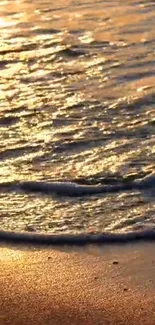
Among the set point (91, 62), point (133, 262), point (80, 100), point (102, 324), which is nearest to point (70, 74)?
point (91, 62)

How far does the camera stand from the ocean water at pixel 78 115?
5195 millimetres

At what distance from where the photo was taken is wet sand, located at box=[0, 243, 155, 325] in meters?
3.96

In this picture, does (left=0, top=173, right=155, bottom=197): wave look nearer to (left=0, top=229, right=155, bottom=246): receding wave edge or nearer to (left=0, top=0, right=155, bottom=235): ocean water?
(left=0, top=0, right=155, bottom=235): ocean water

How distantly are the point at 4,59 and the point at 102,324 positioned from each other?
6.63 m

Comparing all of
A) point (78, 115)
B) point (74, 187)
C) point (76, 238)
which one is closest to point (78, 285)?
point (76, 238)

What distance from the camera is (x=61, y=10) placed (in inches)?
523

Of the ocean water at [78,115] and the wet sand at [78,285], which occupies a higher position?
the wet sand at [78,285]

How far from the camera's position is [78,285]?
4.25m

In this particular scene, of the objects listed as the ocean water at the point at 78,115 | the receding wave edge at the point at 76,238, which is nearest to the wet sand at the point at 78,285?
the receding wave edge at the point at 76,238

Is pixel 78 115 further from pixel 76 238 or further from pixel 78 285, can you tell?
pixel 78 285

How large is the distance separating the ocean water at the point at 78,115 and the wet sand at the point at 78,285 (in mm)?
311

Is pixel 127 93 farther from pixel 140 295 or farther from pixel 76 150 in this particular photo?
pixel 140 295

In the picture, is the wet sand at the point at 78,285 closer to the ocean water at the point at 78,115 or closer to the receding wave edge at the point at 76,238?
the receding wave edge at the point at 76,238

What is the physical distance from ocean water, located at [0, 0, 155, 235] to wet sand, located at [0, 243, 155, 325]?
311 mm
